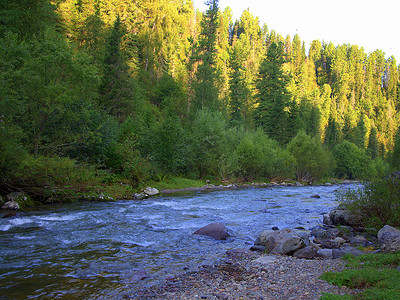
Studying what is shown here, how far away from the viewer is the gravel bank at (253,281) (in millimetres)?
5809

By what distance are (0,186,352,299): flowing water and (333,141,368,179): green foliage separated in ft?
223

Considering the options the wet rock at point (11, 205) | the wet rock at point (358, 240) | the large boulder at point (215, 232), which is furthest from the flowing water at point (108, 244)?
the wet rock at point (358, 240)

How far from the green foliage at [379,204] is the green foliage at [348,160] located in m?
73.1

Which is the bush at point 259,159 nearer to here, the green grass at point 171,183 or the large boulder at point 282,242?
the green grass at point 171,183

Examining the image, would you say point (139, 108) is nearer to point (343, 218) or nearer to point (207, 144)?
point (207, 144)

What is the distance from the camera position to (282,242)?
9602 mm

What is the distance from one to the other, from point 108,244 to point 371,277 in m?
7.99

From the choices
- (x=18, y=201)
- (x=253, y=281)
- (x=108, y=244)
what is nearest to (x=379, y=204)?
(x=253, y=281)

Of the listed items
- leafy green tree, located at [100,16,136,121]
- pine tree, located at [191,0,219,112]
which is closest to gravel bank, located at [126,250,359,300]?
leafy green tree, located at [100,16,136,121]

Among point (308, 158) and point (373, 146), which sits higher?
point (373, 146)

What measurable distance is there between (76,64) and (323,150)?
51.4 metres

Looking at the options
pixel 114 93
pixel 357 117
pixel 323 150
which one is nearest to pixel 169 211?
pixel 114 93

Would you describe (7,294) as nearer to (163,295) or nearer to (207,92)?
(163,295)

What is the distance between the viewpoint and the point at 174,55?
6906 centimetres
